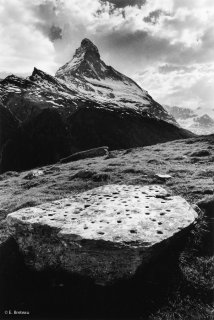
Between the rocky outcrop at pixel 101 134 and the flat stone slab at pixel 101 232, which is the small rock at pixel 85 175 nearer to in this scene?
the flat stone slab at pixel 101 232

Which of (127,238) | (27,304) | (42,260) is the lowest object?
(27,304)

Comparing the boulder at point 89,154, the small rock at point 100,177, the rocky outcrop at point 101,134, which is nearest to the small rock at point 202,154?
the small rock at point 100,177

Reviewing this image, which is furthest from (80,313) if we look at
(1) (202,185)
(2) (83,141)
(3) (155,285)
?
(2) (83,141)

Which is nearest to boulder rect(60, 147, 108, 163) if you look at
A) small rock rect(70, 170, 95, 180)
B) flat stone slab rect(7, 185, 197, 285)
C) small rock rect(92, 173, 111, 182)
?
small rock rect(70, 170, 95, 180)

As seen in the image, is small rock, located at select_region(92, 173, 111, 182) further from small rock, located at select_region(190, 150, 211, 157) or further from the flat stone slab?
small rock, located at select_region(190, 150, 211, 157)

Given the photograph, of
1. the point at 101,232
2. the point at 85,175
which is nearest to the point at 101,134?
the point at 85,175

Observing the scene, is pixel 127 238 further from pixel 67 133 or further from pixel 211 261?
pixel 67 133

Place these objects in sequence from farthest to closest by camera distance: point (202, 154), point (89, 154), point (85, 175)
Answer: point (89, 154), point (202, 154), point (85, 175)

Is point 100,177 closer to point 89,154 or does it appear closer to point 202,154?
point 202,154
